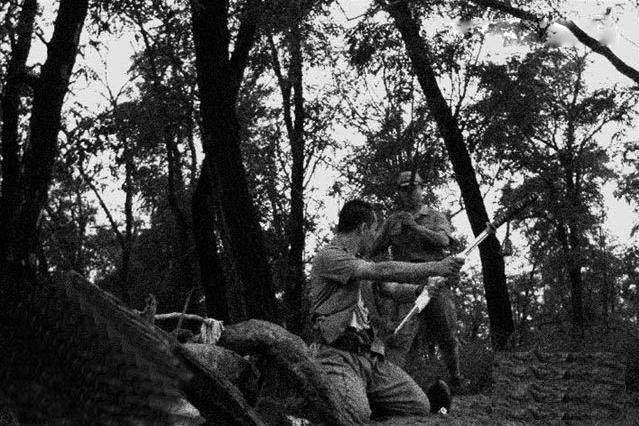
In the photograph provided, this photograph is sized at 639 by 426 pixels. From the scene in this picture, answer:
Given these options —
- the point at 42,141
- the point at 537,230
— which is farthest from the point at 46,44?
the point at 537,230

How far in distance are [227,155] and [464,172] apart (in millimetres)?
6599

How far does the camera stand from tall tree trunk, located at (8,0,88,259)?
8930 mm

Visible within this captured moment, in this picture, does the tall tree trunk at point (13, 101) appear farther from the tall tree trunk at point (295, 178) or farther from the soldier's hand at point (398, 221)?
the tall tree trunk at point (295, 178)

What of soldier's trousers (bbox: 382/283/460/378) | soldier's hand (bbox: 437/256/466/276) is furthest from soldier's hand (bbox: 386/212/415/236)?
soldier's hand (bbox: 437/256/466/276)

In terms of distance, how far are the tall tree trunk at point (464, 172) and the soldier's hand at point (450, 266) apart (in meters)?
8.34

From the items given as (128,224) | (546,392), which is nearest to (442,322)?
(546,392)

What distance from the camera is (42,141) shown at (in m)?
8.92

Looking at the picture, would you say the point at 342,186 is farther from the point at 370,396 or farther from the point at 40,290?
the point at 40,290

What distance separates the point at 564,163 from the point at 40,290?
895 inches

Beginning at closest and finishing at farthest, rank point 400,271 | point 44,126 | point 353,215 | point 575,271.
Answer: point 400,271
point 353,215
point 44,126
point 575,271

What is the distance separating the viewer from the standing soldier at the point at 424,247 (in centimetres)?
777

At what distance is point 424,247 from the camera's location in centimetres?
820

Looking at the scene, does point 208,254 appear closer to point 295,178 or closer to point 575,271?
point 295,178

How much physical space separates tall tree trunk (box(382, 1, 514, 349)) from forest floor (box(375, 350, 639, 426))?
417 cm
